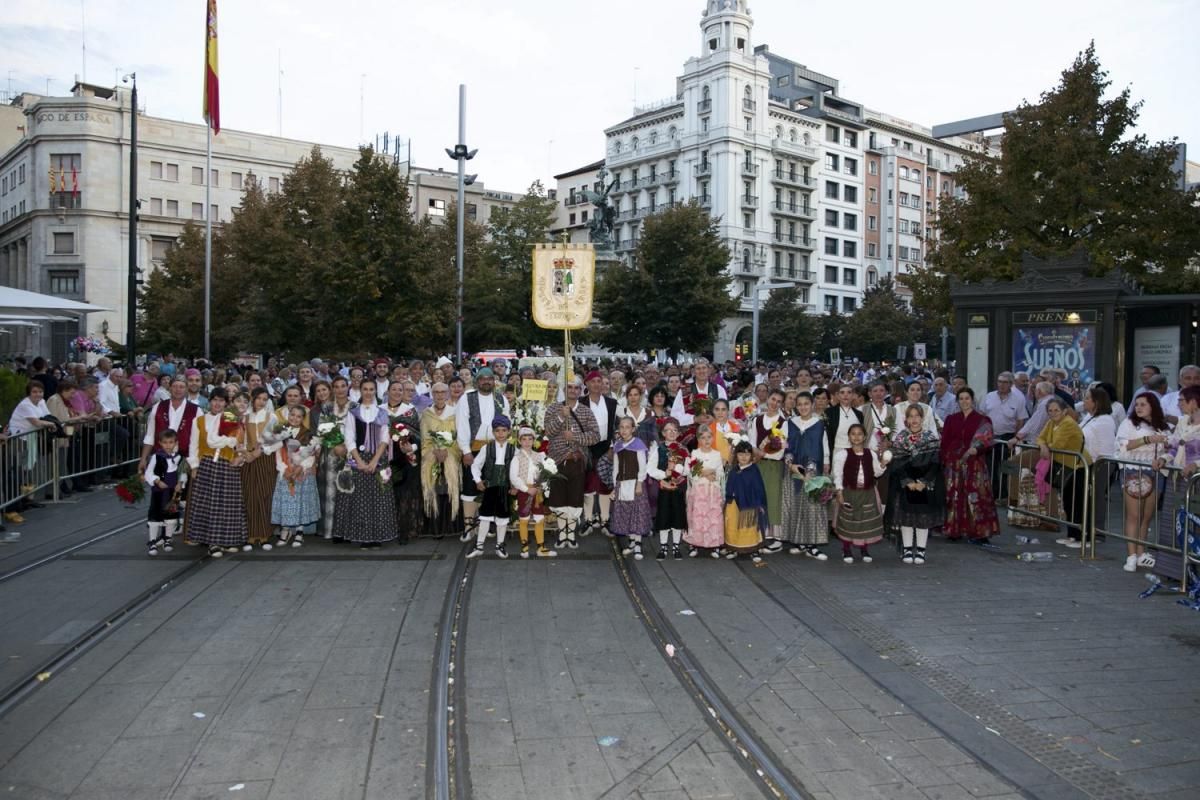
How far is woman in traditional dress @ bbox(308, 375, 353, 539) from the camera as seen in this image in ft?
34.5

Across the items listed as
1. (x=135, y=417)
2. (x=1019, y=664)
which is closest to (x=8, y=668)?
(x=1019, y=664)

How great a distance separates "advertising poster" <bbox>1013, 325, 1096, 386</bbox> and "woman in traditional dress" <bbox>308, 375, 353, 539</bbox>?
1257cm

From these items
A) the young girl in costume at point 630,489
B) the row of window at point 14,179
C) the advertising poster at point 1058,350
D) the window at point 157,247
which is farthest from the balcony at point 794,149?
the young girl in costume at point 630,489

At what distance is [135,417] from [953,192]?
90.0 metres

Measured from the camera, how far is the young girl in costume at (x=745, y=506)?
1009 cm

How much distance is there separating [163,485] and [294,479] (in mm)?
1361

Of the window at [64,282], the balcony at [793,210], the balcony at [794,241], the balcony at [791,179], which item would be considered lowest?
the window at [64,282]

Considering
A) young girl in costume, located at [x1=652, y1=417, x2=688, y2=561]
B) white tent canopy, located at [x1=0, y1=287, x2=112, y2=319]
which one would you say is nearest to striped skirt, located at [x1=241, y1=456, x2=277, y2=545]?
young girl in costume, located at [x1=652, y1=417, x2=688, y2=561]

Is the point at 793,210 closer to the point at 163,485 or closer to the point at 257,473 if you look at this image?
the point at 257,473

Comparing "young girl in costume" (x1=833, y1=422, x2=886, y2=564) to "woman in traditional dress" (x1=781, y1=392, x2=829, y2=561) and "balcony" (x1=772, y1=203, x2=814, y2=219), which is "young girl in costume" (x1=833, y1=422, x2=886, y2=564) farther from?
"balcony" (x1=772, y1=203, x2=814, y2=219)

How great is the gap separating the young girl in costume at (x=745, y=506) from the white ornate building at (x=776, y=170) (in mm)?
58440

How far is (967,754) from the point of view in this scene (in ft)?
16.8

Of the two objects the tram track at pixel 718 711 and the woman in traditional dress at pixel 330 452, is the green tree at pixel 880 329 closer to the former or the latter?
the woman in traditional dress at pixel 330 452

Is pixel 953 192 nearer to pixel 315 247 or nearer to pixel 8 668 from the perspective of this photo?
pixel 315 247
